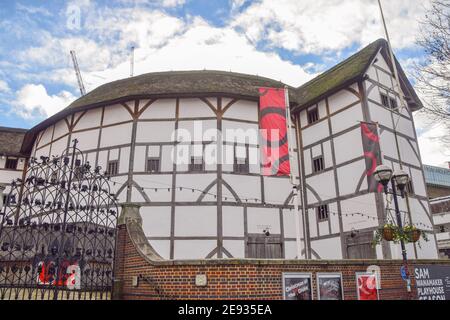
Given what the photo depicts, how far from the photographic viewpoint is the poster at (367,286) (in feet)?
26.8

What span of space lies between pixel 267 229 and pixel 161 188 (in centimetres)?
552

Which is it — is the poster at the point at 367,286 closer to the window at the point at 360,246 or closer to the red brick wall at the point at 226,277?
the red brick wall at the point at 226,277

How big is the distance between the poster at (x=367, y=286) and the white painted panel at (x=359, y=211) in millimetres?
6875

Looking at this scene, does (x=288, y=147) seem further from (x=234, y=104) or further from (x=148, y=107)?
(x=148, y=107)

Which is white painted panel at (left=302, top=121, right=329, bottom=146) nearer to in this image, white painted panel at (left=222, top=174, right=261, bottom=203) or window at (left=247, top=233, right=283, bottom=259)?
white painted panel at (left=222, top=174, right=261, bottom=203)

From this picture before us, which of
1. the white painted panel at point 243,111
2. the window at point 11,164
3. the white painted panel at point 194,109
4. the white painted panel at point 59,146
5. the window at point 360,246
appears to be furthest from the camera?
the window at point 11,164

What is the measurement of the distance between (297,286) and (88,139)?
48.7 feet

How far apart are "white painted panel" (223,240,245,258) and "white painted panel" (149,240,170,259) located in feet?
8.50

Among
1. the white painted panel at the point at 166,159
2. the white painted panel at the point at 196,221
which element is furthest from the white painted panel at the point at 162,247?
the white painted panel at the point at 166,159

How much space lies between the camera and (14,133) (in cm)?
2644
